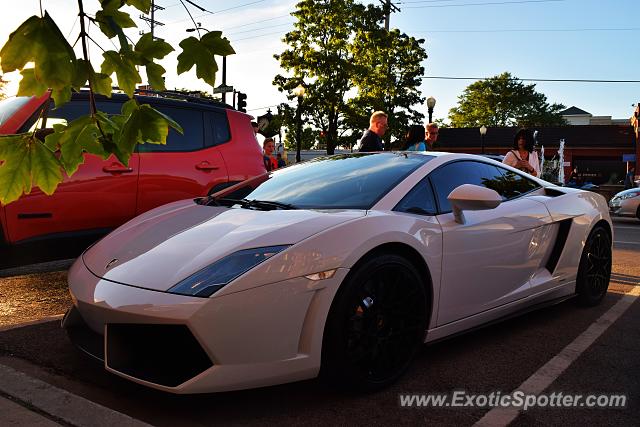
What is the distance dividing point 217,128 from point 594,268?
3.61m

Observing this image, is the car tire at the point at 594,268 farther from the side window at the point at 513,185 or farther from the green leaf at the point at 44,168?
the green leaf at the point at 44,168

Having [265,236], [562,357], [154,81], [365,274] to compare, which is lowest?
[562,357]

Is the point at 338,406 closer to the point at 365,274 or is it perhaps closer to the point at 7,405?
the point at 365,274

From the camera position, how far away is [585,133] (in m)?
46.2

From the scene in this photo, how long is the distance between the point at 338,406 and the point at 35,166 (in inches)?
68.0

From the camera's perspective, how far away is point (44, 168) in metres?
1.43

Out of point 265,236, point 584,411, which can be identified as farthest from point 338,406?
point 584,411

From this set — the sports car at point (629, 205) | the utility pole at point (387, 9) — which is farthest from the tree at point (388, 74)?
the sports car at point (629, 205)

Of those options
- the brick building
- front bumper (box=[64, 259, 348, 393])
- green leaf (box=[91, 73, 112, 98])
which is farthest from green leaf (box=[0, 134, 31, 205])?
the brick building

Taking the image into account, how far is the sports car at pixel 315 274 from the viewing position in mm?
2322

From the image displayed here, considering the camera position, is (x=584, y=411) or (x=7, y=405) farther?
(x=584, y=411)

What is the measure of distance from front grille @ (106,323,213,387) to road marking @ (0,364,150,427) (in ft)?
0.59

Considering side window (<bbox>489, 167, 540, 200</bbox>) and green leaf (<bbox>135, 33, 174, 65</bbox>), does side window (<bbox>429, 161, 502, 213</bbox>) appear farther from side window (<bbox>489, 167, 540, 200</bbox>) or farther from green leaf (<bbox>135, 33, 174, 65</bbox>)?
green leaf (<bbox>135, 33, 174, 65</bbox>)

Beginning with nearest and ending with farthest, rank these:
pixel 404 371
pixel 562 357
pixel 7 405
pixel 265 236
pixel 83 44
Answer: pixel 83 44 < pixel 7 405 < pixel 265 236 < pixel 404 371 < pixel 562 357
